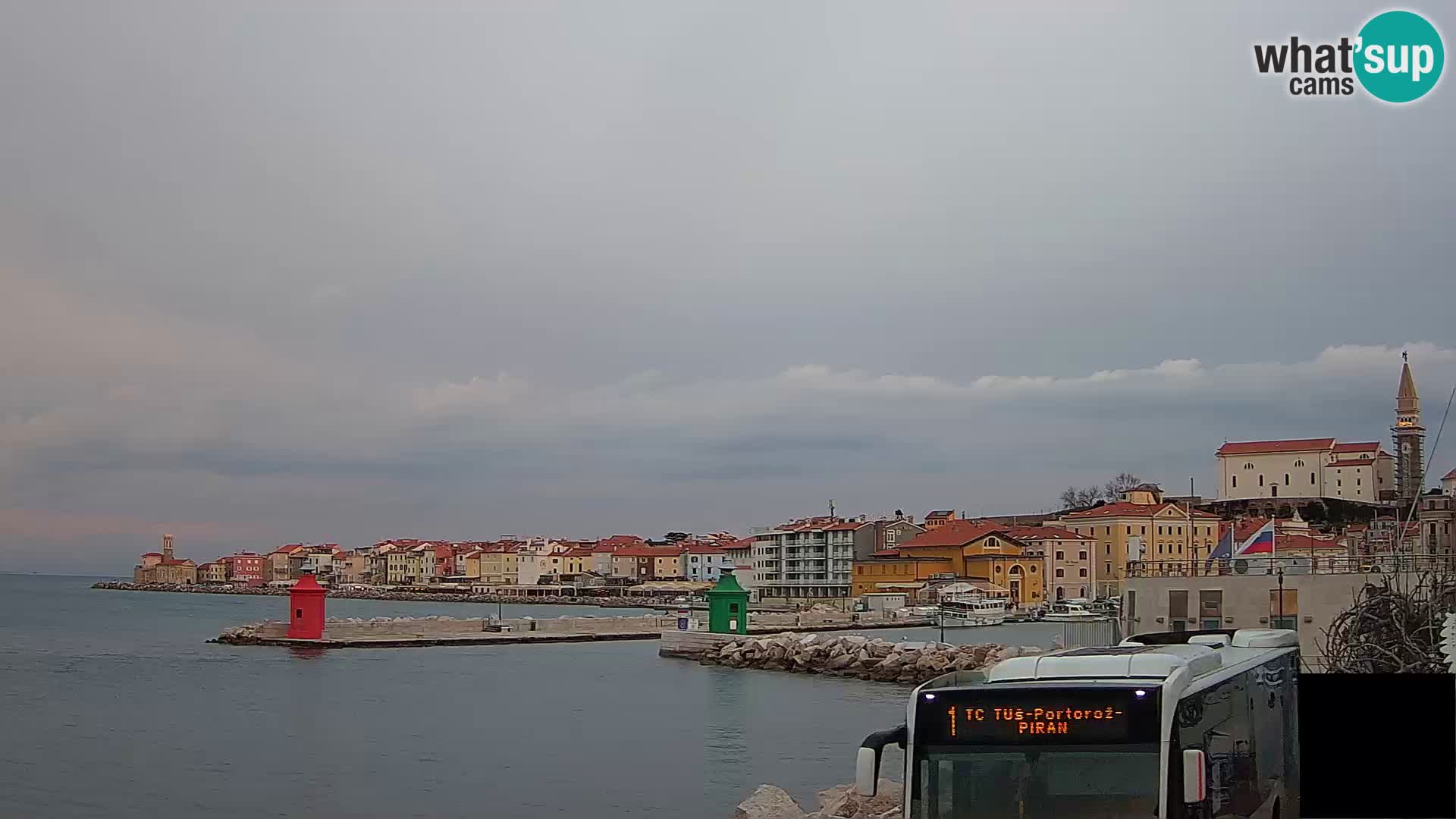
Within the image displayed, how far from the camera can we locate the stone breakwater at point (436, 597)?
11475cm

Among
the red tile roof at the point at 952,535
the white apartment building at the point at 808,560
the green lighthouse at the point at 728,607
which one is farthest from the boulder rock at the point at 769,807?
the white apartment building at the point at 808,560

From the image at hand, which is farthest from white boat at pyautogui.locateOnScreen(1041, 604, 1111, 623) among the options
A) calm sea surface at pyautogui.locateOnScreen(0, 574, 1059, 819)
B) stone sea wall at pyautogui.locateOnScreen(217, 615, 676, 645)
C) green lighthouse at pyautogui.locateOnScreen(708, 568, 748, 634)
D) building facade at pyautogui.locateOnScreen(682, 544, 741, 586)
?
building facade at pyautogui.locateOnScreen(682, 544, 741, 586)

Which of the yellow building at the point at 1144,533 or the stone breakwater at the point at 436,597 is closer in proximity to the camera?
the yellow building at the point at 1144,533

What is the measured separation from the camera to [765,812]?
14555 millimetres

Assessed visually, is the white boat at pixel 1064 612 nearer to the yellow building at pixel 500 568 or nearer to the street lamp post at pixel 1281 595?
the street lamp post at pixel 1281 595

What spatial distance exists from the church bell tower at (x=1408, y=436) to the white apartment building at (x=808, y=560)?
155 ft

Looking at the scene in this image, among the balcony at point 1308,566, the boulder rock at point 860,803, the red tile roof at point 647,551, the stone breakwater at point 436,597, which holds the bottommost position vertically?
the stone breakwater at point 436,597

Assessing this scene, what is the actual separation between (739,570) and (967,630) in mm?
39462

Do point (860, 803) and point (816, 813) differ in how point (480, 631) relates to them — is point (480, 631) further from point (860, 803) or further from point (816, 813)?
point (860, 803)

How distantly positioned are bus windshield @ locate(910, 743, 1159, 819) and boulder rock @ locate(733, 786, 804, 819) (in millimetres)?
8383

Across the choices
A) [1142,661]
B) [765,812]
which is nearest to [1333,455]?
[765,812]

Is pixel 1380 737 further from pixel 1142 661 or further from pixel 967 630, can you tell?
pixel 967 630

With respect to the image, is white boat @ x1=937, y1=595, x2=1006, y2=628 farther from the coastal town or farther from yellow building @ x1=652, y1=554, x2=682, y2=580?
yellow building @ x1=652, y1=554, x2=682, y2=580

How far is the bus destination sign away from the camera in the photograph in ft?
20.8
